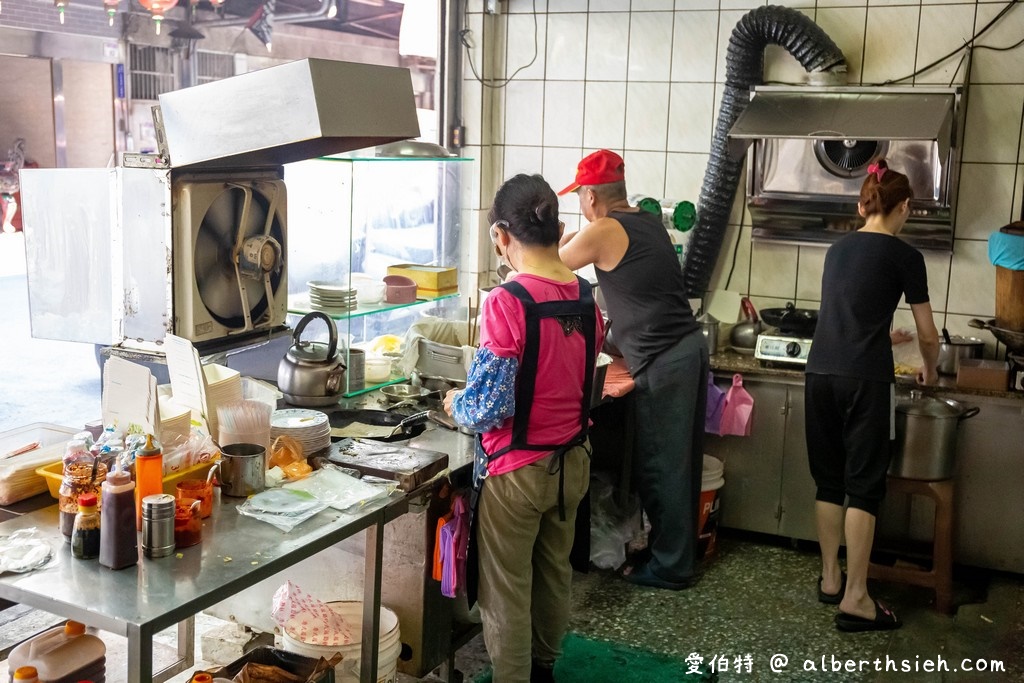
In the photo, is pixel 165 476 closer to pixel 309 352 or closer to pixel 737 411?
pixel 309 352

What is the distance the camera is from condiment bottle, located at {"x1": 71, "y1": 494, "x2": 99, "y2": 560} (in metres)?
2.32

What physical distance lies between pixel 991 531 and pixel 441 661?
2.50 meters

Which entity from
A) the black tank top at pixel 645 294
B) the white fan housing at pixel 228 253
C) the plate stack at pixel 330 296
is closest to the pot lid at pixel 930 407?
the black tank top at pixel 645 294

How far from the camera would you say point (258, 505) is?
265 centimetres

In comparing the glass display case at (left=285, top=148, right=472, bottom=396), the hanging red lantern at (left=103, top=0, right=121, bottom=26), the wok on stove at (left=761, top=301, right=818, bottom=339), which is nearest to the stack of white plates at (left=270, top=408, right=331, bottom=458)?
the glass display case at (left=285, top=148, right=472, bottom=396)

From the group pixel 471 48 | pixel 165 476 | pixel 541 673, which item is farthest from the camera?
pixel 471 48

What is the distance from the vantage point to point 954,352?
4.50m

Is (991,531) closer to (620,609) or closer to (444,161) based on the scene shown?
(620,609)

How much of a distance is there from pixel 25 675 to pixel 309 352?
1.39 meters

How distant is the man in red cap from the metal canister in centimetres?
200

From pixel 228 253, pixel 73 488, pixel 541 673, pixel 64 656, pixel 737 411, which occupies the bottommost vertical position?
pixel 541 673

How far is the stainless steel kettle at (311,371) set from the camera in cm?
346

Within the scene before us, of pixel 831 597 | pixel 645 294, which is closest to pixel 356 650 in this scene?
pixel 645 294

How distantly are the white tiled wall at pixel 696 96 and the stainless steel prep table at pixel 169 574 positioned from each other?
112 inches
